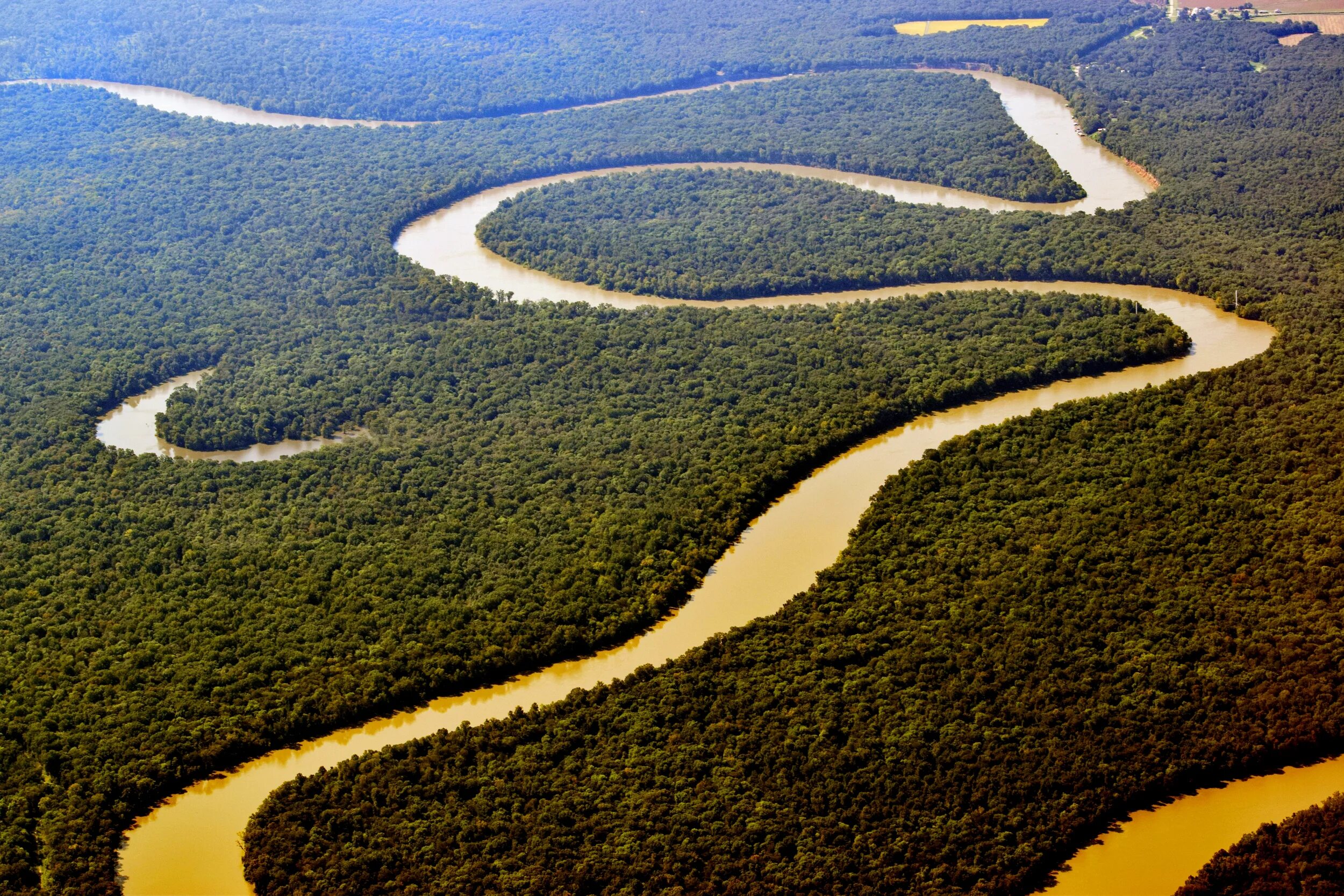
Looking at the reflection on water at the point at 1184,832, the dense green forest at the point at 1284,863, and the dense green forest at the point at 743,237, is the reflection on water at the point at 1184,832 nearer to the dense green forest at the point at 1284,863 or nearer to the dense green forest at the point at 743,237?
the dense green forest at the point at 1284,863

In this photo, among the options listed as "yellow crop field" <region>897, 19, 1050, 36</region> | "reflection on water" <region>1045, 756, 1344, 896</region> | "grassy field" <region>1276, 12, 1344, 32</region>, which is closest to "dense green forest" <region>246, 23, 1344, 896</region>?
"reflection on water" <region>1045, 756, 1344, 896</region>

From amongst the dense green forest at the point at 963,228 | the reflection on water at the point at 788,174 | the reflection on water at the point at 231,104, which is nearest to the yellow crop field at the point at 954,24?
the reflection on water at the point at 231,104

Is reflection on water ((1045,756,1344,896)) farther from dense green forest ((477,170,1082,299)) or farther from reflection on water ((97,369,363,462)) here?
dense green forest ((477,170,1082,299))

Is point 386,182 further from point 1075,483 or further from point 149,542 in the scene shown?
point 1075,483

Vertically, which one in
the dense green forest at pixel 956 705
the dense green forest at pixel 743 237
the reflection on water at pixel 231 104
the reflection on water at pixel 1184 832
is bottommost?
the reflection on water at pixel 1184 832

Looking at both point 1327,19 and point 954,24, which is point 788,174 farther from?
point 1327,19

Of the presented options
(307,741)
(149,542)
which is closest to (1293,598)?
(307,741)

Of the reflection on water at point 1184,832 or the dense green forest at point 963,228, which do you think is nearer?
the reflection on water at point 1184,832
